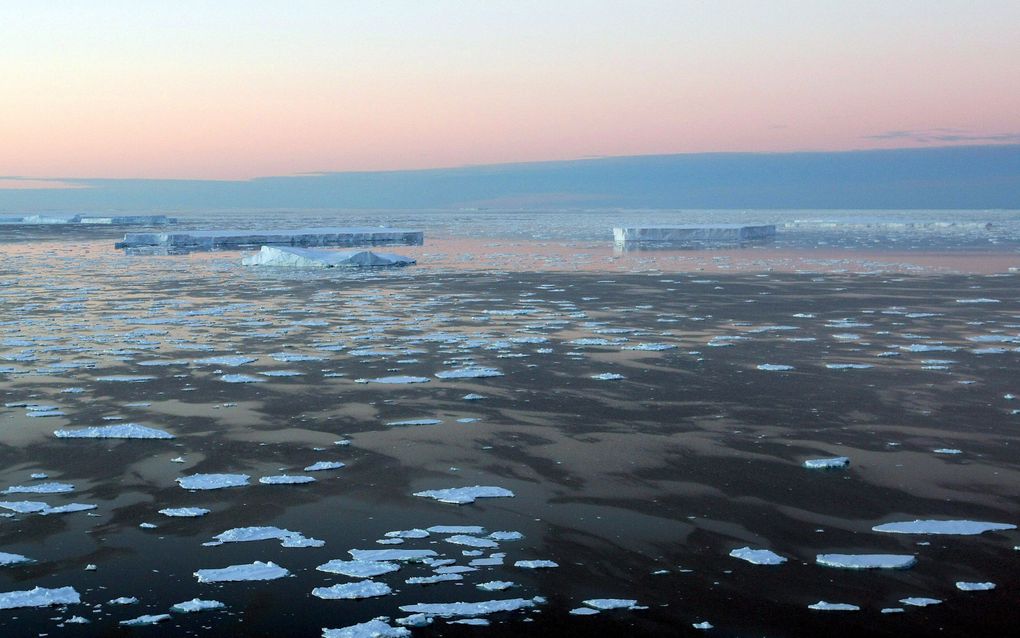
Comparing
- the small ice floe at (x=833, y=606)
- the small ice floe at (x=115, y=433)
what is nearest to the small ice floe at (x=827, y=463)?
the small ice floe at (x=833, y=606)

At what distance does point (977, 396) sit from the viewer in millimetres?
8125

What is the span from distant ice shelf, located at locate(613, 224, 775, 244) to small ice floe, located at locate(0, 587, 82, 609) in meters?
39.3

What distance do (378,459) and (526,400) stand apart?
6.81 ft

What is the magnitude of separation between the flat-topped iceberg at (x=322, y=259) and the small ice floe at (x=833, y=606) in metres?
23.6

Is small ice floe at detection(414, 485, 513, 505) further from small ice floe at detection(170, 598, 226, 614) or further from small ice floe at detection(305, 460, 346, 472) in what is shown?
small ice floe at detection(170, 598, 226, 614)

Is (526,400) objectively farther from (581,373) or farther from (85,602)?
(85,602)

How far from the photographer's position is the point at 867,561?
4418mm

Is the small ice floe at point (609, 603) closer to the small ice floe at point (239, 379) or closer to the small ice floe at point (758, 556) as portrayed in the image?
the small ice floe at point (758, 556)

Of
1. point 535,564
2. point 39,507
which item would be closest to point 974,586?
point 535,564

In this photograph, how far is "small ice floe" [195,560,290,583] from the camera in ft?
13.9

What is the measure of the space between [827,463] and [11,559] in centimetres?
443

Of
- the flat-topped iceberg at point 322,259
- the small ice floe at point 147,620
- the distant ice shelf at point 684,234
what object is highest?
the small ice floe at point 147,620

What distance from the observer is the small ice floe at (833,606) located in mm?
3908

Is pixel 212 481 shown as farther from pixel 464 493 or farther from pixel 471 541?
pixel 471 541
